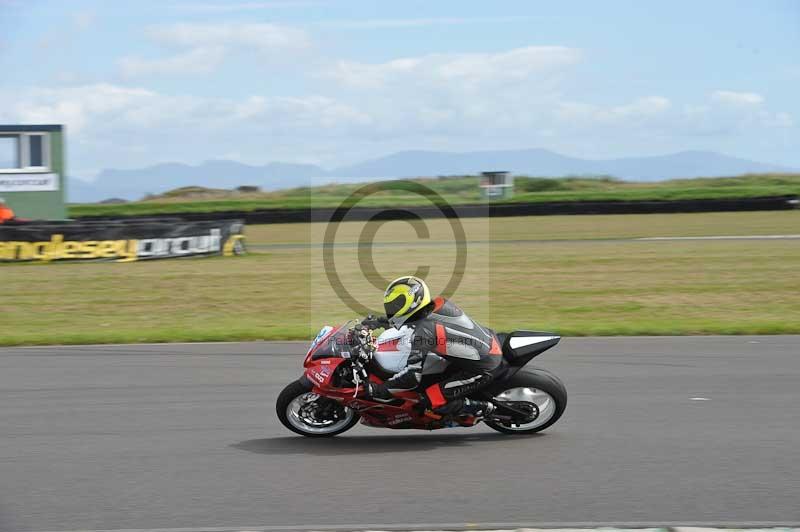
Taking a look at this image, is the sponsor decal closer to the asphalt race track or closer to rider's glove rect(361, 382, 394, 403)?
the asphalt race track

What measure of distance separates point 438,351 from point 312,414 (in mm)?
1213

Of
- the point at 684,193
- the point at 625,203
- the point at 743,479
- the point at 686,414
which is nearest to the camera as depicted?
the point at 743,479

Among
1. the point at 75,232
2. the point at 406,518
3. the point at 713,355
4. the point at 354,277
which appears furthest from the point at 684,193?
the point at 406,518

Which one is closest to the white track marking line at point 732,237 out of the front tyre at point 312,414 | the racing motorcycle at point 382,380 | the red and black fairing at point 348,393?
the racing motorcycle at point 382,380

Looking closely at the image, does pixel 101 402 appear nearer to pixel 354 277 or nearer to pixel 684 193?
pixel 354 277

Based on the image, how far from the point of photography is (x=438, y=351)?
6.98m

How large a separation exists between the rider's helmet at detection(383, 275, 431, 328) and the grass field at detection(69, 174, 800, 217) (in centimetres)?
2585

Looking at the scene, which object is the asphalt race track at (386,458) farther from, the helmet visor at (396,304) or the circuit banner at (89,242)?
the circuit banner at (89,242)

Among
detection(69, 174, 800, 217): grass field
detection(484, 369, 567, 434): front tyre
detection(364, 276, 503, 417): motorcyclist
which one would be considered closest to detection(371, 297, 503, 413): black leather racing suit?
detection(364, 276, 503, 417): motorcyclist

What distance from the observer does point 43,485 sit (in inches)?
238

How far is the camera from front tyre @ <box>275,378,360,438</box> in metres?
7.32

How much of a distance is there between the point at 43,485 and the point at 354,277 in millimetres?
16936

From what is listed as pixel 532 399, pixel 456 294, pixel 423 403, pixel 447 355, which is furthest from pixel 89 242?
pixel 532 399

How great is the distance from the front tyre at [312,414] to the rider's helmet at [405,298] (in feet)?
3.21
